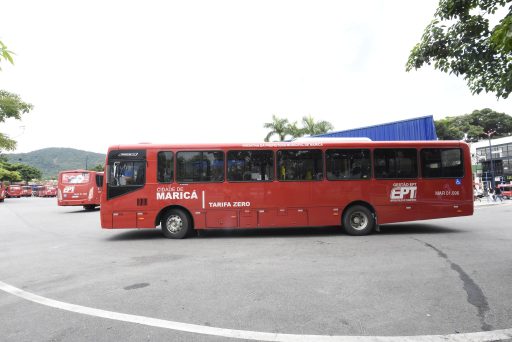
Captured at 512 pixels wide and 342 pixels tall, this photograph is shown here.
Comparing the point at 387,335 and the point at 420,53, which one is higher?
the point at 420,53

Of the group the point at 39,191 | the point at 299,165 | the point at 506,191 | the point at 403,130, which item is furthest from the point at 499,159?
the point at 39,191

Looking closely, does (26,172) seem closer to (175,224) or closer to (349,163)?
(175,224)

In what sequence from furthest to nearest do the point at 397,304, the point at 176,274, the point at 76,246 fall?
the point at 76,246 < the point at 176,274 < the point at 397,304

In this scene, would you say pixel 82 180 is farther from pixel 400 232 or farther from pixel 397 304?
pixel 397 304

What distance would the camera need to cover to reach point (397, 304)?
166 inches

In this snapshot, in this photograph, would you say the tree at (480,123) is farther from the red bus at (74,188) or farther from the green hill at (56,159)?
the green hill at (56,159)

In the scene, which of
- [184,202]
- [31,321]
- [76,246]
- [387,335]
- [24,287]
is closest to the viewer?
[387,335]

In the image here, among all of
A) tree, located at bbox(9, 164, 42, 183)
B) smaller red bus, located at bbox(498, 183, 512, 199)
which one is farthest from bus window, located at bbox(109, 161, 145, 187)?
tree, located at bbox(9, 164, 42, 183)

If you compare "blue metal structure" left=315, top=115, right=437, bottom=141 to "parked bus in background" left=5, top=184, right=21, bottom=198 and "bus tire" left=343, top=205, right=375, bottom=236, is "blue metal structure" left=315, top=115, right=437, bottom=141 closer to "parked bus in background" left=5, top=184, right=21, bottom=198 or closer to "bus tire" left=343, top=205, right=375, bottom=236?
"bus tire" left=343, top=205, right=375, bottom=236

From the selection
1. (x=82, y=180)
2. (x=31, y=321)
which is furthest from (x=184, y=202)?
(x=82, y=180)

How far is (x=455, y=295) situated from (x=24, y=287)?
20.7ft

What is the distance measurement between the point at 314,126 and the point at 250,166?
28.6 m

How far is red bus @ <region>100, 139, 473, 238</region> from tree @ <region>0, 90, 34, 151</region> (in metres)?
40.5

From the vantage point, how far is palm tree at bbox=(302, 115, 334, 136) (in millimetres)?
37406
